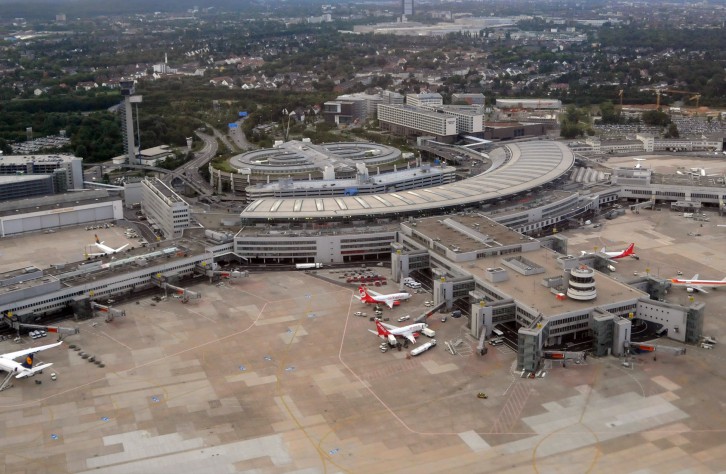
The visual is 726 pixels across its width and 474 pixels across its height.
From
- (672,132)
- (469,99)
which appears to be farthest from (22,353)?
(469,99)

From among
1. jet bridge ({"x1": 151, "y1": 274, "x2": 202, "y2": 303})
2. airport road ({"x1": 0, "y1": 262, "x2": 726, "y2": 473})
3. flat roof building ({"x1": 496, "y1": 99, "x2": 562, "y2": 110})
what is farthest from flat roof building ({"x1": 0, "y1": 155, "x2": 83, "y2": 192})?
flat roof building ({"x1": 496, "y1": 99, "x2": 562, "y2": 110})

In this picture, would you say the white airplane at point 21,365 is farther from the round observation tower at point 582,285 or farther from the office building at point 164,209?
the round observation tower at point 582,285

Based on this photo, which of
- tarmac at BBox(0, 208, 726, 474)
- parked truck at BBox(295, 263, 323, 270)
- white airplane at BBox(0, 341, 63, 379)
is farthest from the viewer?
parked truck at BBox(295, 263, 323, 270)

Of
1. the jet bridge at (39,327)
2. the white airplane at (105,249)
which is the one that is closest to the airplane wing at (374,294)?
the jet bridge at (39,327)

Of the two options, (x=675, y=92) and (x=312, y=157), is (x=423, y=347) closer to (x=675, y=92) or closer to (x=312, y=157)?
(x=312, y=157)

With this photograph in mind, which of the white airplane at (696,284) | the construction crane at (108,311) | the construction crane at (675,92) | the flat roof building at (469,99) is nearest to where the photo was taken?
the construction crane at (108,311)

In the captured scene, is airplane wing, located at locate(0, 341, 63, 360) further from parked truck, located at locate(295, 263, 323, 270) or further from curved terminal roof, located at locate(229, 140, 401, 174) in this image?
curved terminal roof, located at locate(229, 140, 401, 174)
